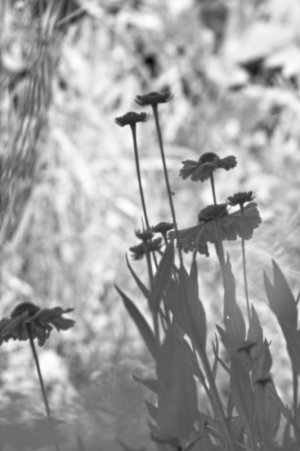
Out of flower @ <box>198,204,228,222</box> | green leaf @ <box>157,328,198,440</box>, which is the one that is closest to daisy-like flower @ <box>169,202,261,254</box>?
flower @ <box>198,204,228,222</box>

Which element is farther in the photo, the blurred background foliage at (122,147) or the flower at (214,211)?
the blurred background foliage at (122,147)

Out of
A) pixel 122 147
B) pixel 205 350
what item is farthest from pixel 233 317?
pixel 122 147

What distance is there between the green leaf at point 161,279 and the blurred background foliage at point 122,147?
1.47m

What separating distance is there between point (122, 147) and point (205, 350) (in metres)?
2.11

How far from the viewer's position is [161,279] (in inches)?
17.8

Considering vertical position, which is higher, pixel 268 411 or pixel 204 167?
pixel 204 167

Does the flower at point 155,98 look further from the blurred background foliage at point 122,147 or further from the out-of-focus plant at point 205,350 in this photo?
the blurred background foliage at point 122,147

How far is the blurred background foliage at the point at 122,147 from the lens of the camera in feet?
7.82

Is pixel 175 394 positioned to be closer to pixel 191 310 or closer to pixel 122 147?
pixel 191 310

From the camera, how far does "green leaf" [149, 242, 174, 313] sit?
1.47ft

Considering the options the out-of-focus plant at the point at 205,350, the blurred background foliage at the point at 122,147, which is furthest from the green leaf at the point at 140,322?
the blurred background foliage at the point at 122,147

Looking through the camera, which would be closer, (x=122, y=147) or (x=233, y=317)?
(x=233, y=317)

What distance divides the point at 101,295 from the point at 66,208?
0.86 ft

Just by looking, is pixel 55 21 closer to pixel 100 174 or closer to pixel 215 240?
pixel 215 240
